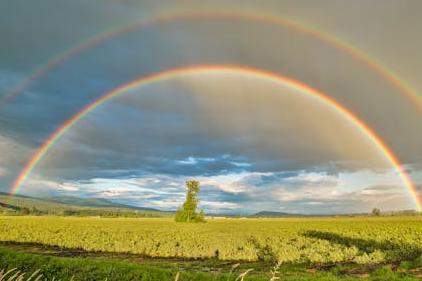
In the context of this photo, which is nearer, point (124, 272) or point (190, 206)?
point (124, 272)

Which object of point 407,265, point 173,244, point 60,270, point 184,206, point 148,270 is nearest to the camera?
point 148,270

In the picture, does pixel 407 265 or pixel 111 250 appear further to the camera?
pixel 111 250

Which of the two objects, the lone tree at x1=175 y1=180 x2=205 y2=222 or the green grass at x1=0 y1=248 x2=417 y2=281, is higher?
the lone tree at x1=175 y1=180 x2=205 y2=222

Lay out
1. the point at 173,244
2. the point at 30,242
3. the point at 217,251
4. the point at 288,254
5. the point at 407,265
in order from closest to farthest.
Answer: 1. the point at 407,265
2. the point at 288,254
3. the point at 217,251
4. the point at 173,244
5. the point at 30,242

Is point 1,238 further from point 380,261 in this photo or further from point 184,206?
point 184,206

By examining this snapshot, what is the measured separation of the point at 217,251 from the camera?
1601 inches

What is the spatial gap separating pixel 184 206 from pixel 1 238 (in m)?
72.5

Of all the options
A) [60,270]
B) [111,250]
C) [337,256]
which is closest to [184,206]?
[111,250]

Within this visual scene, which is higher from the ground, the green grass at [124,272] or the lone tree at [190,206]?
the lone tree at [190,206]

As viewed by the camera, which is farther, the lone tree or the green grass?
the lone tree

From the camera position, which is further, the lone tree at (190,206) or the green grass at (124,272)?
the lone tree at (190,206)

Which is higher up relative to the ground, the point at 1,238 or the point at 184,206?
the point at 184,206

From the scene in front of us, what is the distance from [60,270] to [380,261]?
23.5m

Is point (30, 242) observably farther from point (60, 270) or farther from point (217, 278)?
point (217, 278)
